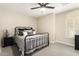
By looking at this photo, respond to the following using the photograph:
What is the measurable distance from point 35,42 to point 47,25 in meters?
0.38

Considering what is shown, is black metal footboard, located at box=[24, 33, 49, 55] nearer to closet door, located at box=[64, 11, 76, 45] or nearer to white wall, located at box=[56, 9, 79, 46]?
white wall, located at box=[56, 9, 79, 46]

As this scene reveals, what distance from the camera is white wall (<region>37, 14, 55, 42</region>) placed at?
Answer: 165 centimetres

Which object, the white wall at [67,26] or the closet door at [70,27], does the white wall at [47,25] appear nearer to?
the white wall at [67,26]

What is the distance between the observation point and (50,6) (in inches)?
60.9

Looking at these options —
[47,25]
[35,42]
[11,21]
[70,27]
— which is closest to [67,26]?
[70,27]

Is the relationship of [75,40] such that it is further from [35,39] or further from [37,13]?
[37,13]

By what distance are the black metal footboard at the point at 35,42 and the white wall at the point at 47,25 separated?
77mm

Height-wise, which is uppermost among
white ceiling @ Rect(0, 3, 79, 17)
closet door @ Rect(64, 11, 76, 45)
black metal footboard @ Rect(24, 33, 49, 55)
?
white ceiling @ Rect(0, 3, 79, 17)

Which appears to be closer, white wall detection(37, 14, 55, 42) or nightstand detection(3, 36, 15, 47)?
nightstand detection(3, 36, 15, 47)

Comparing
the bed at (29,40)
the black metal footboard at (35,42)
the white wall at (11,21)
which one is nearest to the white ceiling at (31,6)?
the white wall at (11,21)

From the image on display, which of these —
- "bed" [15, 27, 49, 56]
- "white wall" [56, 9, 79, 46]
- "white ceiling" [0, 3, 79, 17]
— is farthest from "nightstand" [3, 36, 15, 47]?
"white wall" [56, 9, 79, 46]

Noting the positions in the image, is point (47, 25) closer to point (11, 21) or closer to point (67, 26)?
point (67, 26)

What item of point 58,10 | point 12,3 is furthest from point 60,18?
point 12,3

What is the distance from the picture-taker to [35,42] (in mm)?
1651
